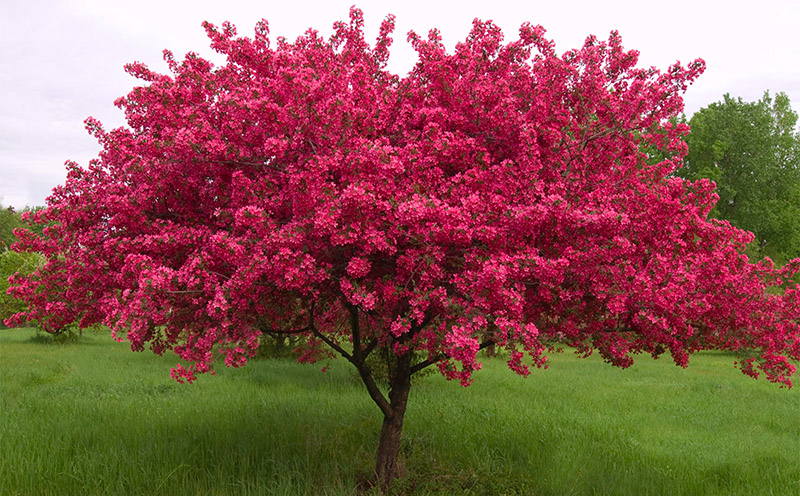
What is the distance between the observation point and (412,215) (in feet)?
19.8

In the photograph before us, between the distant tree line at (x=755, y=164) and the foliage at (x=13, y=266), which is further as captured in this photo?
the distant tree line at (x=755, y=164)

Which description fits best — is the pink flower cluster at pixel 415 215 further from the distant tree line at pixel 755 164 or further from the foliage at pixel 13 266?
the distant tree line at pixel 755 164

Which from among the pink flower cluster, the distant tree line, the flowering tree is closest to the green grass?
the flowering tree

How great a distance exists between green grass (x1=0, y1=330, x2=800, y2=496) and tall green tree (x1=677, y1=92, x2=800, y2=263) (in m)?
27.7

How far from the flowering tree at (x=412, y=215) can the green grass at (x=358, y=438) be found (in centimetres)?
189

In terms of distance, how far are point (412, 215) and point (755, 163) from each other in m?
46.0

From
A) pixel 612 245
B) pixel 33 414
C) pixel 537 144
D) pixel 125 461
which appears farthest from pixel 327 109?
pixel 33 414

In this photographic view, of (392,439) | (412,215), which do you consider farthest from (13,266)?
(412,215)

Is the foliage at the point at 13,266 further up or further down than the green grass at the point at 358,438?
further up

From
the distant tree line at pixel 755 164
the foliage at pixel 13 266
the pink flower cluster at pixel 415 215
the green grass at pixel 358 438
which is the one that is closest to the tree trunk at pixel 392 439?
the green grass at pixel 358 438

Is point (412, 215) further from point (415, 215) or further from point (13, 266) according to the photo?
point (13, 266)

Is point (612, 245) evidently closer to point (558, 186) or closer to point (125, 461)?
point (558, 186)

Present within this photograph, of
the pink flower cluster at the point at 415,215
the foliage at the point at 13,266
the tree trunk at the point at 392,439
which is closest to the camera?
the pink flower cluster at the point at 415,215

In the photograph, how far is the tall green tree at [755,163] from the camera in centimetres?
4094
